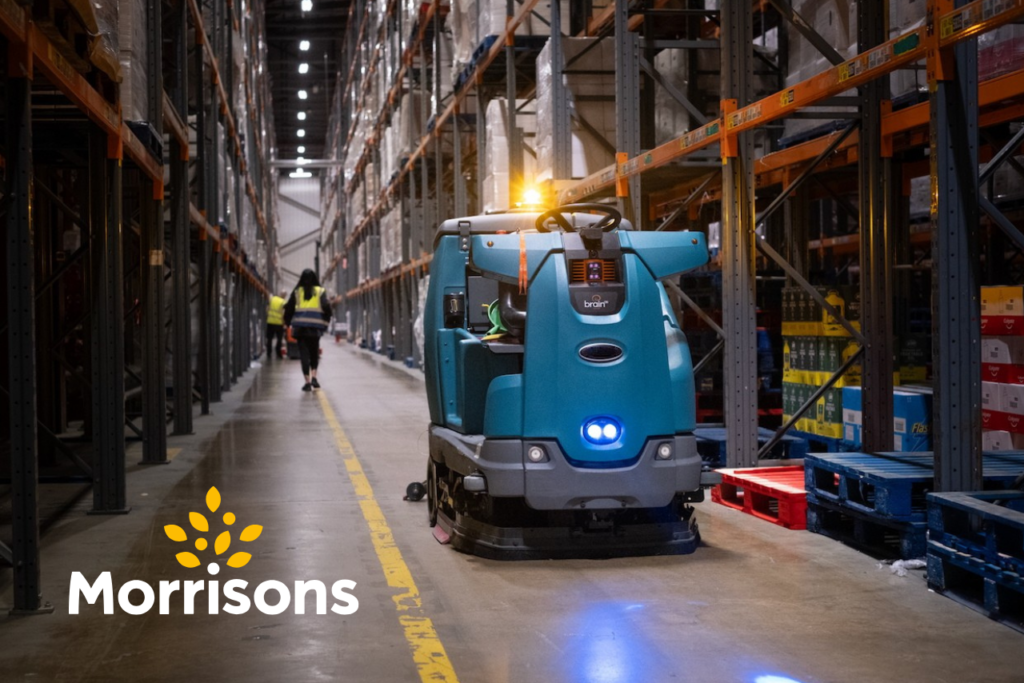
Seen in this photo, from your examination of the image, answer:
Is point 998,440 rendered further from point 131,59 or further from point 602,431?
point 131,59

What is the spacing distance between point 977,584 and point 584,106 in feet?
25.4

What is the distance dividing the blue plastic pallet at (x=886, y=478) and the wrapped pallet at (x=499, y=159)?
8.16m

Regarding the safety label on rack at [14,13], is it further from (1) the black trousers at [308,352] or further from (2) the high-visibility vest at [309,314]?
(1) the black trousers at [308,352]

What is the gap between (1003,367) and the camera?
7227 millimetres

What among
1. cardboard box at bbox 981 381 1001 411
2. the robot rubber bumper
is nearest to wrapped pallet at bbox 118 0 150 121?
the robot rubber bumper

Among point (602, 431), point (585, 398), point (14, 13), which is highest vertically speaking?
point (14, 13)

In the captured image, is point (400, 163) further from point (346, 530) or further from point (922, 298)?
point (346, 530)

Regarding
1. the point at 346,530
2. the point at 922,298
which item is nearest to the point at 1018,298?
the point at 346,530

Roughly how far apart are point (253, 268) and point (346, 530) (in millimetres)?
21031

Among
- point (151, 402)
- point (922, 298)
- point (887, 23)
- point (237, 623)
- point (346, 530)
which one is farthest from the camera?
point (922, 298)

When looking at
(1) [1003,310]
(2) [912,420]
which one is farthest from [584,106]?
(1) [1003,310]

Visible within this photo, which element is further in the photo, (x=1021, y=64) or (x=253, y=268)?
(x=253, y=268)

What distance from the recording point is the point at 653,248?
19.1 feet

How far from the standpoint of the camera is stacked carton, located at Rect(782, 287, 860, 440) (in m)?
8.67
